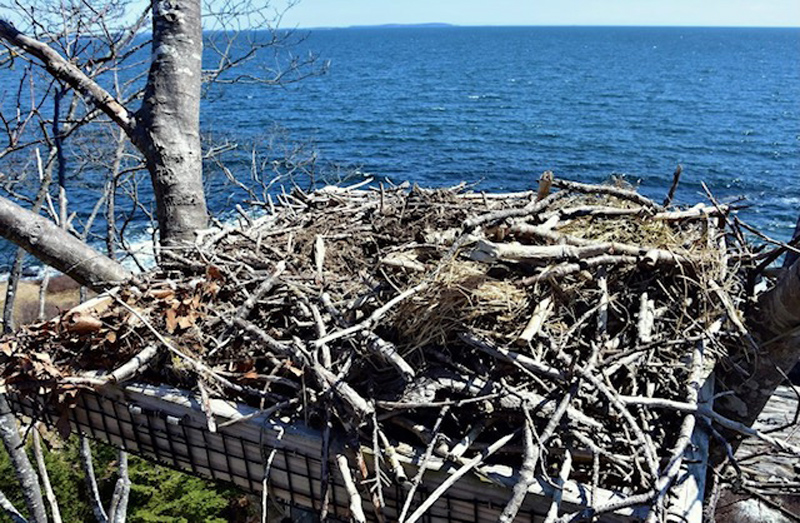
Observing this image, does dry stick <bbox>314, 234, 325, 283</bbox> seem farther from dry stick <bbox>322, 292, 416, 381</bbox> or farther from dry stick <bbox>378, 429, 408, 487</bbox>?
dry stick <bbox>378, 429, 408, 487</bbox>

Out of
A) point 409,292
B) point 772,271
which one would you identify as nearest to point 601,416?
point 409,292

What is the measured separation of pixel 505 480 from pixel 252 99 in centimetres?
3991

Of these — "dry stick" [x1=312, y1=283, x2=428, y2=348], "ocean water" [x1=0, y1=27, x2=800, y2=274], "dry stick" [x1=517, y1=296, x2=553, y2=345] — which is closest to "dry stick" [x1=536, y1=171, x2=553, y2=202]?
"dry stick" [x1=517, y1=296, x2=553, y2=345]

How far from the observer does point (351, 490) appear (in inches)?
79.1

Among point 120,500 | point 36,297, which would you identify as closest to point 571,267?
point 120,500

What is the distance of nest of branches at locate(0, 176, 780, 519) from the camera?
2068 millimetres

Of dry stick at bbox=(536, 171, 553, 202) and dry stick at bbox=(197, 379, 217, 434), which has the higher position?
dry stick at bbox=(536, 171, 553, 202)

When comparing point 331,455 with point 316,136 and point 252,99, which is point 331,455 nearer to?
point 316,136

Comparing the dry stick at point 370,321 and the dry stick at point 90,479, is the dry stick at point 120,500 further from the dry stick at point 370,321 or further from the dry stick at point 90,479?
the dry stick at point 370,321

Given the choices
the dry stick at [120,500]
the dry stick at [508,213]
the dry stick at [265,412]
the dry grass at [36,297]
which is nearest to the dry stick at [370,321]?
the dry stick at [265,412]

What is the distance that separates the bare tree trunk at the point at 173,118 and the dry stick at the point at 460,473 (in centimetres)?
199

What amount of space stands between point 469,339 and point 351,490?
610 mm

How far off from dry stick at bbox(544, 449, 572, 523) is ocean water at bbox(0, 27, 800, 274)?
597 centimetres

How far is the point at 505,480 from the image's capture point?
1.94 meters
